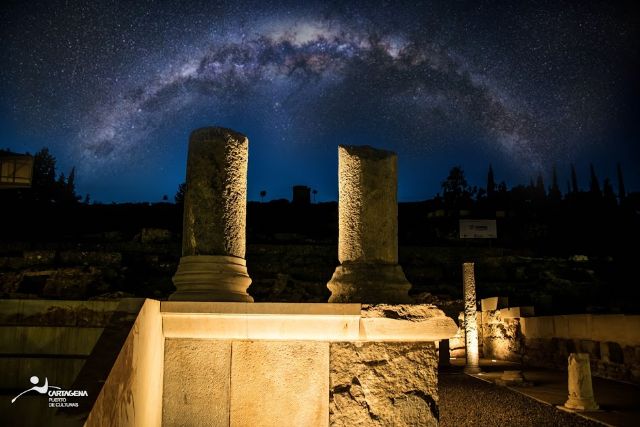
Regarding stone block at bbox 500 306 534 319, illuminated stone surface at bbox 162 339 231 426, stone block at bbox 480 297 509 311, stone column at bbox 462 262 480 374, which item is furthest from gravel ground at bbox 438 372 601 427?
stone block at bbox 480 297 509 311

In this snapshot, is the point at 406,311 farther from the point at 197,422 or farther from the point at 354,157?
the point at 197,422

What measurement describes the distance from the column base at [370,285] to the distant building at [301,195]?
45978mm

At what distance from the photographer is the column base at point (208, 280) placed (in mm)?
4805

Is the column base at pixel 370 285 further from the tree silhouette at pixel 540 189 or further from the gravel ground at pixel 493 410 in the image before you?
the tree silhouette at pixel 540 189

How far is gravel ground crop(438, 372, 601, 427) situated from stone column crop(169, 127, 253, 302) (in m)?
5.58

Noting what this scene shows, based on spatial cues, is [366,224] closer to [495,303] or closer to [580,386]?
[580,386]

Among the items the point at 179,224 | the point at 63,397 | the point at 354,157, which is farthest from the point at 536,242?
the point at 63,397

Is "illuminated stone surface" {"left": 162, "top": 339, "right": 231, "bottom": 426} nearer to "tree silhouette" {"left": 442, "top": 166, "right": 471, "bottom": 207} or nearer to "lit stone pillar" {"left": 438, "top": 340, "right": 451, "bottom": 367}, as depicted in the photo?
"lit stone pillar" {"left": 438, "top": 340, "right": 451, "bottom": 367}

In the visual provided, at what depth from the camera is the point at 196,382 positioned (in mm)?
4328

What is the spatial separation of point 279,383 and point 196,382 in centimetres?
67

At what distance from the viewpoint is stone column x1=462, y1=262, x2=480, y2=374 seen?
51.4 feet

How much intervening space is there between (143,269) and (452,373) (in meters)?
17.7

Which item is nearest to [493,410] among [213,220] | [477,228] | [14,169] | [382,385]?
[382,385]

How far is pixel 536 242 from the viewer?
137 feet
